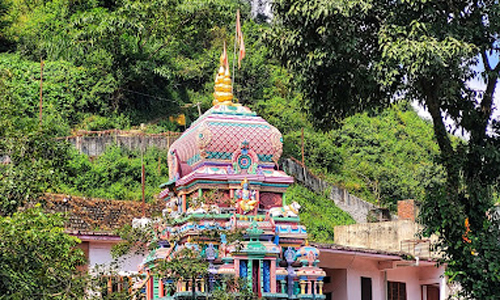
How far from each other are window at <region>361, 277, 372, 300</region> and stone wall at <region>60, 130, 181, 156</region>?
53.4 feet

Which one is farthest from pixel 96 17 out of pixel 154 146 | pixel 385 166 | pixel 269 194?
pixel 269 194

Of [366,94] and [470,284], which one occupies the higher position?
[366,94]

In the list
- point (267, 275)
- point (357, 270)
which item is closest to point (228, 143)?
point (267, 275)

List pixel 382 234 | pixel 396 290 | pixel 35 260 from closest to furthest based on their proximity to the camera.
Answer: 1. pixel 35 260
2. pixel 396 290
3. pixel 382 234

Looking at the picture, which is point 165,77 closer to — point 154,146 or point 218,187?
point 154,146

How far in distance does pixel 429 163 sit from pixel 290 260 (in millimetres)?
34156

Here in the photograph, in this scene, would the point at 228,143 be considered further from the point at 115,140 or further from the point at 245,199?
the point at 115,140

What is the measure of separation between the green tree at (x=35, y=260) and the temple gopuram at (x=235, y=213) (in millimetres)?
4402

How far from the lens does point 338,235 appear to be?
31.4 m

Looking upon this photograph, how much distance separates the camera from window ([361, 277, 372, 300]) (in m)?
26.2

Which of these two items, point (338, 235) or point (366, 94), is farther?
point (338, 235)

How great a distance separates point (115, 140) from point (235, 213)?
21.7m

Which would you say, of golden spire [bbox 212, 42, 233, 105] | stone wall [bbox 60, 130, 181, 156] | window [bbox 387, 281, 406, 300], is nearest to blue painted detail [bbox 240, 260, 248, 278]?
golden spire [bbox 212, 42, 233, 105]

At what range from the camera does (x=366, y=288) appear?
86.2 ft
